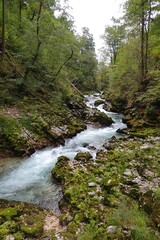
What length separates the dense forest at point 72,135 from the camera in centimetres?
436

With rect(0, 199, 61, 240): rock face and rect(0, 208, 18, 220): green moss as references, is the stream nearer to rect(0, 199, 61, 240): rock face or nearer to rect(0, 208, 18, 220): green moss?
rect(0, 199, 61, 240): rock face

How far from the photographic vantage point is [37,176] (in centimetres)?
697

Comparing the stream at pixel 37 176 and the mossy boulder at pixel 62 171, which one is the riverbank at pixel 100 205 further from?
the stream at pixel 37 176

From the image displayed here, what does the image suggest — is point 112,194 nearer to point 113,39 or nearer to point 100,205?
point 100,205

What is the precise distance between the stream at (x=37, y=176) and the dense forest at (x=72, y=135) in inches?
11.7

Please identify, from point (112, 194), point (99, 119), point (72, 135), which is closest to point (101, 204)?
point (112, 194)

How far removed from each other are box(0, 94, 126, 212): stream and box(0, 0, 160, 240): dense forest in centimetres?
30

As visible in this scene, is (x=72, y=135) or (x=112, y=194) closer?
(x=112, y=194)

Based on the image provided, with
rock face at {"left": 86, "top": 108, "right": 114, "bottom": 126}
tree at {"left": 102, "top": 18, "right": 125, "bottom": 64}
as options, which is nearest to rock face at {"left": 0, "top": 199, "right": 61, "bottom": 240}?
rock face at {"left": 86, "top": 108, "right": 114, "bottom": 126}

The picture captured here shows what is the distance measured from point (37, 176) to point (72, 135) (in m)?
4.52

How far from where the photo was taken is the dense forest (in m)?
4.36

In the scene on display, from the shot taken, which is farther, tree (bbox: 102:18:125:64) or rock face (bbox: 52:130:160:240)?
tree (bbox: 102:18:125:64)

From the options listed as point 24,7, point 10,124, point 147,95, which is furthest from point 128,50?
point 10,124

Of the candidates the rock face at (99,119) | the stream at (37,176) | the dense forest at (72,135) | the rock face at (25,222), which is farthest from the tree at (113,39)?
the rock face at (25,222)
